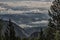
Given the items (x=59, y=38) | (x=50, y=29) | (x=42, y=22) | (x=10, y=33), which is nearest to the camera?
(x=59, y=38)

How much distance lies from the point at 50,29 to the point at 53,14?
263 centimetres

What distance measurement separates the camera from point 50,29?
125 ft

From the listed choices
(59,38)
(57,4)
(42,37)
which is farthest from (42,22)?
(59,38)

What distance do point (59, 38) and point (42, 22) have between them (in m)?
113

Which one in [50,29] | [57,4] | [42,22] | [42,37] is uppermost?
[57,4]

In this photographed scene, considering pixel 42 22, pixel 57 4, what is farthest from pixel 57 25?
pixel 42 22

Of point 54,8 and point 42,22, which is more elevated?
point 54,8

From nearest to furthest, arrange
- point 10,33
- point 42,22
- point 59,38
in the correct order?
1. point 59,38
2. point 10,33
3. point 42,22

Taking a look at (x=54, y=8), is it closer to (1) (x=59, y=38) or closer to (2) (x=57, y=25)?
(2) (x=57, y=25)

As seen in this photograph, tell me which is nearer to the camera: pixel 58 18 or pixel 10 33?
pixel 58 18

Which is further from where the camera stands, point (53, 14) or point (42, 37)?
point (42, 37)

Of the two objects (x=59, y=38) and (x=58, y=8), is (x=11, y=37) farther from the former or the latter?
(x=59, y=38)

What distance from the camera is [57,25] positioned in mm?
38500

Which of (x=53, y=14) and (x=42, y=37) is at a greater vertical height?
(x=53, y=14)
